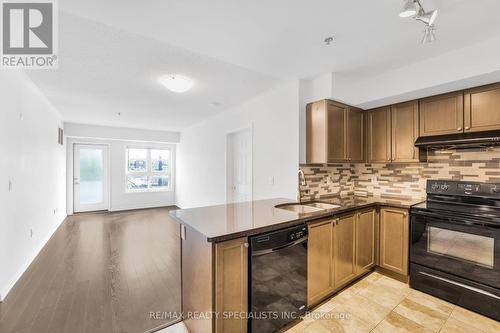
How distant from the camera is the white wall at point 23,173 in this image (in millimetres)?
2434

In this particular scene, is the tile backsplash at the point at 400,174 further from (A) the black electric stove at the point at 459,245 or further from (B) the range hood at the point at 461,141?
(A) the black electric stove at the point at 459,245

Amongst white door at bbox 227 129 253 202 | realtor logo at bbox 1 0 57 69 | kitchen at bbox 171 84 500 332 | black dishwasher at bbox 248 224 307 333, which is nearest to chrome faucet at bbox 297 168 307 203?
kitchen at bbox 171 84 500 332

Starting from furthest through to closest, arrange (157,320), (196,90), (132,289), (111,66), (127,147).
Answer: (127,147) < (196,90) < (111,66) < (132,289) < (157,320)

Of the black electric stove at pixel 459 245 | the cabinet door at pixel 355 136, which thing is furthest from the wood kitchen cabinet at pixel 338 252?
the cabinet door at pixel 355 136

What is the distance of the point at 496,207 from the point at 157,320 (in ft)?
11.1

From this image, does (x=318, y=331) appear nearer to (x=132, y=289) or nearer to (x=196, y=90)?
(x=132, y=289)

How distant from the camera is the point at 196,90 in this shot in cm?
350

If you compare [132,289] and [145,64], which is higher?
[145,64]

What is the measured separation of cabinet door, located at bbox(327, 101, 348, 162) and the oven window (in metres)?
1.24

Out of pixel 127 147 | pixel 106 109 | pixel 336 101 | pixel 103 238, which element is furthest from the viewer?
pixel 127 147

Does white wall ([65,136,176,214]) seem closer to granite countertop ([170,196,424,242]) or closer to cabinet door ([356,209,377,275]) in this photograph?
granite countertop ([170,196,424,242])

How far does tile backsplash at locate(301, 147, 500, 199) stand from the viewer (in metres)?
2.54

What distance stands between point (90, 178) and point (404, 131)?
778 cm

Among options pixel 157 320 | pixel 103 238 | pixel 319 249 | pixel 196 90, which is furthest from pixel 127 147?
pixel 319 249
